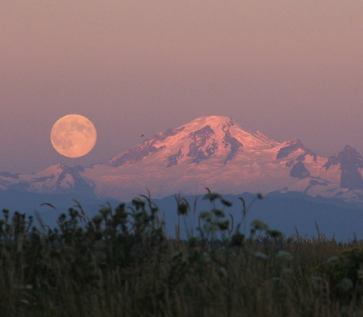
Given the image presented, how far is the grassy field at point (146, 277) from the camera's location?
5363mm

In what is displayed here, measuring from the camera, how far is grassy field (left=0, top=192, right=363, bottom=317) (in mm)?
5363

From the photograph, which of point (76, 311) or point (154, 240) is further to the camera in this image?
point (154, 240)

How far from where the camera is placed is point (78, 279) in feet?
20.6

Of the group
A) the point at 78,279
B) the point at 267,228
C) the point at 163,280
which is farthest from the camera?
the point at 78,279

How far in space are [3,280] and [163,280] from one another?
1713 millimetres

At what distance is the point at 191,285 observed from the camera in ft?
19.4

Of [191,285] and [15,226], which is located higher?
[15,226]

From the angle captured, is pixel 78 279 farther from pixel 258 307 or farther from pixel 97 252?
pixel 258 307

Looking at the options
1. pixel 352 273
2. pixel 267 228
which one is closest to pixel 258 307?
pixel 267 228

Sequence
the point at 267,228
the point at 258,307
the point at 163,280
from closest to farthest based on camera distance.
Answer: the point at 258,307, the point at 267,228, the point at 163,280

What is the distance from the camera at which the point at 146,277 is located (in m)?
6.00

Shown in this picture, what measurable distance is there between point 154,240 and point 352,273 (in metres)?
2.45

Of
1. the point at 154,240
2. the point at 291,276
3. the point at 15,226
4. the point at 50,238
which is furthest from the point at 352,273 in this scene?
the point at 15,226

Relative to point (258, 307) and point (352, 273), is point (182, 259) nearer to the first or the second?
point (258, 307)
